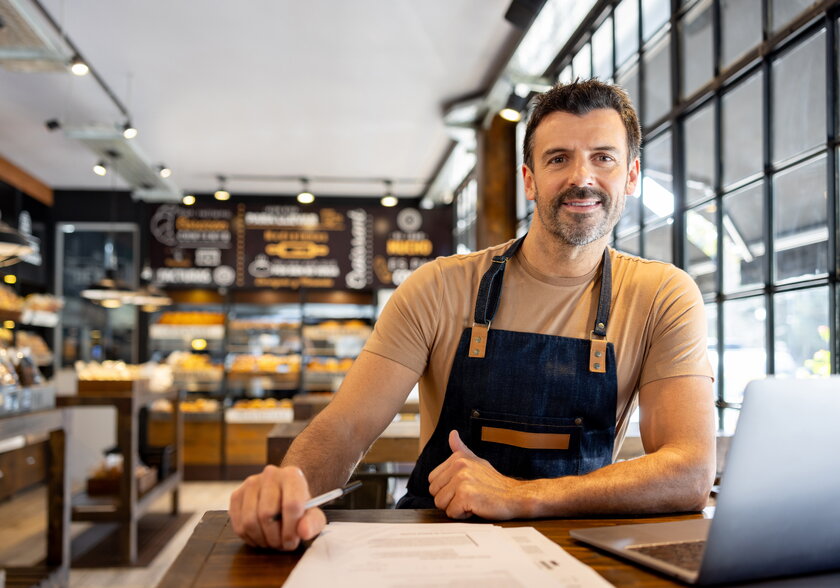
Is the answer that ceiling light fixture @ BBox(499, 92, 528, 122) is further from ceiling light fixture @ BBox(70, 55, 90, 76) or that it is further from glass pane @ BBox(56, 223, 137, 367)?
glass pane @ BBox(56, 223, 137, 367)

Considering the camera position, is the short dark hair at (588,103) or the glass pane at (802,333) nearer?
the short dark hair at (588,103)

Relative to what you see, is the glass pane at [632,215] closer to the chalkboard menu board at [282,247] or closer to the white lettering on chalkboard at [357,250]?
the chalkboard menu board at [282,247]

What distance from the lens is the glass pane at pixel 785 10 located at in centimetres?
220

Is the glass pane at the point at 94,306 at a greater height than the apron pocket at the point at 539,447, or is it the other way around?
the glass pane at the point at 94,306

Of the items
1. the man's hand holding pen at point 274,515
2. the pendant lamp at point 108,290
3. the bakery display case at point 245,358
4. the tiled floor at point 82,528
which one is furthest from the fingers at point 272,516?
the bakery display case at point 245,358

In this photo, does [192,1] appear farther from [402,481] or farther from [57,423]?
[402,481]

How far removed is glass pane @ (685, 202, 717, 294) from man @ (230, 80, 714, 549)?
135 cm

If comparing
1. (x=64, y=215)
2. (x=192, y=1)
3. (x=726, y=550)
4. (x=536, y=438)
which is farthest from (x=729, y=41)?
(x=64, y=215)

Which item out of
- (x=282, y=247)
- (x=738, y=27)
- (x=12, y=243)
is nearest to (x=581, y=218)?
(x=738, y=27)

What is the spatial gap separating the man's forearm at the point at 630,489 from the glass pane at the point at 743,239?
1.50 metres

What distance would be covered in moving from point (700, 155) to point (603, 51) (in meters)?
1.23

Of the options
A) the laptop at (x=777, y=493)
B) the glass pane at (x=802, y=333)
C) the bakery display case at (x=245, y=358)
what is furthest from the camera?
the bakery display case at (x=245, y=358)

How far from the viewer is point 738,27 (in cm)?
260

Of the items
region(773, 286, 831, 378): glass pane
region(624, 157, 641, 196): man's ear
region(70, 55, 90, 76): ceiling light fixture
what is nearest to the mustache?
region(624, 157, 641, 196): man's ear
